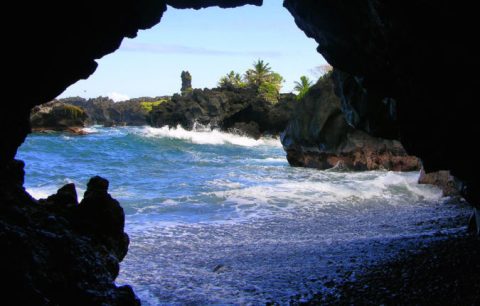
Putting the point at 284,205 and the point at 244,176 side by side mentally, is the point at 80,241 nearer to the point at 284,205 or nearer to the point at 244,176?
the point at 284,205

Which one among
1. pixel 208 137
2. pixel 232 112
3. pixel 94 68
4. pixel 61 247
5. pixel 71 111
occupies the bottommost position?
pixel 61 247

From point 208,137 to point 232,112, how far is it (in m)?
5.45

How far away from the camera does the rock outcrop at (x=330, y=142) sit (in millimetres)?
25961

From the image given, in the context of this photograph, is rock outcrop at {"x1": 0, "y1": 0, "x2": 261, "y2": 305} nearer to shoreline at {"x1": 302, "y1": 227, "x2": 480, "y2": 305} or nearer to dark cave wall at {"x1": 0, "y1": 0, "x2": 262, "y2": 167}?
dark cave wall at {"x1": 0, "y1": 0, "x2": 262, "y2": 167}

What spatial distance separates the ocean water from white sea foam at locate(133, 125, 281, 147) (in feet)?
119

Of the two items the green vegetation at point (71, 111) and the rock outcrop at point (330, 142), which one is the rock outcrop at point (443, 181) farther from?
the green vegetation at point (71, 111)

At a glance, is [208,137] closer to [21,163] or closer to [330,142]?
[330,142]

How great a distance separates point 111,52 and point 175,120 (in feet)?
196

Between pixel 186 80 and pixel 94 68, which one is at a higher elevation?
pixel 186 80

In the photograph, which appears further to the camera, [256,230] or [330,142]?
[330,142]

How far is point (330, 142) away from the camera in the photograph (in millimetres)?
28188

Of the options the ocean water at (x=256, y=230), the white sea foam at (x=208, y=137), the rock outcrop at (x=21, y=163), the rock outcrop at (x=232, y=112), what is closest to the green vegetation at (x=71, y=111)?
the white sea foam at (x=208, y=137)

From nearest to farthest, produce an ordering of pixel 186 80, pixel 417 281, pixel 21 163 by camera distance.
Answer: pixel 417 281 → pixel 21 163 → pixel 186 80

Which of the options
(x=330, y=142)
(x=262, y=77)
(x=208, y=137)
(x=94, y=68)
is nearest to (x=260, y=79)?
(x=262, y=77)
